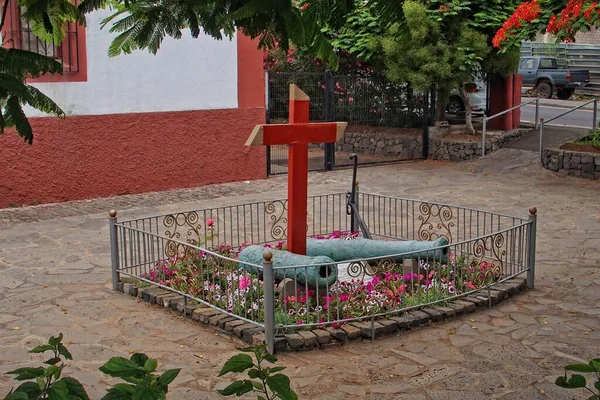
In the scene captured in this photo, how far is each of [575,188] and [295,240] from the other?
844cm

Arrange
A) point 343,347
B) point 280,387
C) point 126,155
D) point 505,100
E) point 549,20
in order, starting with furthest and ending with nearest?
1. point 505,100
2. point 549,20
3. point 126,155
4. point 343,347
5. point 280,387

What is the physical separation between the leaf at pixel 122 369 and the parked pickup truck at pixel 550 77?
108ft

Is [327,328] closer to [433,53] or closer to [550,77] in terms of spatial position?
[433,53]

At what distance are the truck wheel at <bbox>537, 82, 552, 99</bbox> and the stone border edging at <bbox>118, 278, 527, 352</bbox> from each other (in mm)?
27004

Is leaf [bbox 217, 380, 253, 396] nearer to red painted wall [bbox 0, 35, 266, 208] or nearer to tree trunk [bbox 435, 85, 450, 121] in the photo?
red painted wall [bbox 0, 35, 266, 208]

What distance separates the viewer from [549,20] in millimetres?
14664

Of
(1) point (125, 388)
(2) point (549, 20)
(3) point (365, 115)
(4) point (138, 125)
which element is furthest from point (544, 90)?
(1) point (125, 388)

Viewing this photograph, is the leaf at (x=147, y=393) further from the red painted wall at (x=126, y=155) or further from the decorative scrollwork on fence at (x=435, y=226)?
the red painted wall at (x=126, y=155)

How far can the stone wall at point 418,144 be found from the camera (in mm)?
18641

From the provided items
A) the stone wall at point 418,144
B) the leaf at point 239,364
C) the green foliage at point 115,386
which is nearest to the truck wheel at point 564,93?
the stone wall at point 418,144

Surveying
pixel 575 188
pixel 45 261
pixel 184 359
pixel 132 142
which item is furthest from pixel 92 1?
pixel 575 188

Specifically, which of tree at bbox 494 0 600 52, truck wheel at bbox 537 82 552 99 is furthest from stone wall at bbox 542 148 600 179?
truck wheel at bbox 537 82 552 99

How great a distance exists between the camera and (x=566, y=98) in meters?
34.2

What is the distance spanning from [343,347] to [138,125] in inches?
336
